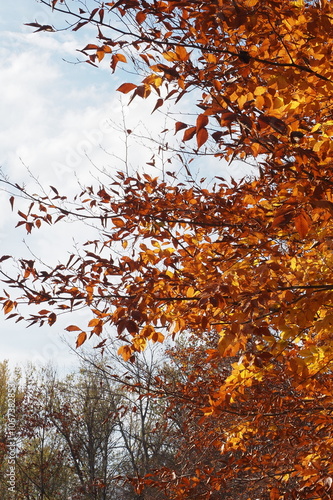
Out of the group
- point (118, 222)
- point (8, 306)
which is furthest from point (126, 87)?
point (8, 306)

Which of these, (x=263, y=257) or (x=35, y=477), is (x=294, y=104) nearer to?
(x=263, y=257)

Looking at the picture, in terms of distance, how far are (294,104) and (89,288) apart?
1.76 meters

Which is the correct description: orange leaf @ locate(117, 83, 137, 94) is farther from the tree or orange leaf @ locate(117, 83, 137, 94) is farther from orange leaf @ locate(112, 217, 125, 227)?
orange leaf @ locate(112, 217, 125, 227)

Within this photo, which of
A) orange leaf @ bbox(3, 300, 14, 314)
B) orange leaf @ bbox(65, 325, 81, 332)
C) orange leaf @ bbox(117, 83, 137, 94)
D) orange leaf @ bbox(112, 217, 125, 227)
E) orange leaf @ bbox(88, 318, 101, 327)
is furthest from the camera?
orange leaf @ bbox(112, 217, 125, 227)

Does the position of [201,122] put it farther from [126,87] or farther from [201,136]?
[126,87]

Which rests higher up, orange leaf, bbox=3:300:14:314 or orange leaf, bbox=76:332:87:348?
orange leaf, bbox=3:300:14:314

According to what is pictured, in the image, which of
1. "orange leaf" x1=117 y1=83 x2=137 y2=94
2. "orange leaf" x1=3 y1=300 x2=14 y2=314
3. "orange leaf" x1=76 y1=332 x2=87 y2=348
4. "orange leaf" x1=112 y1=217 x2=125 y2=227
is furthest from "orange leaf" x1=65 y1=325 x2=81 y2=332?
"orange leaf" x1=117 y1=83 x2=137 y2=94

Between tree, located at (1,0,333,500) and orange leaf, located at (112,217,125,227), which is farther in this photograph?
orange leaf, located at (112,217,125,227)

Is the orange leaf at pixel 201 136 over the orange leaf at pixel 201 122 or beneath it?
beneath

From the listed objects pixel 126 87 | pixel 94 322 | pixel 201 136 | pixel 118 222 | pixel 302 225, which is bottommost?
pixel 302 225

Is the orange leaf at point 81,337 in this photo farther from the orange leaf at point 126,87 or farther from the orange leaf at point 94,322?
the orange leaf at point 126,87

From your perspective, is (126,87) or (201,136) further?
(126,87)

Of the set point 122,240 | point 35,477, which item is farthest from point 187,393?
point 35,477

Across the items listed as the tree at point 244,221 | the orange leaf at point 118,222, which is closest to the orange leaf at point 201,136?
the tree at point 244,221
